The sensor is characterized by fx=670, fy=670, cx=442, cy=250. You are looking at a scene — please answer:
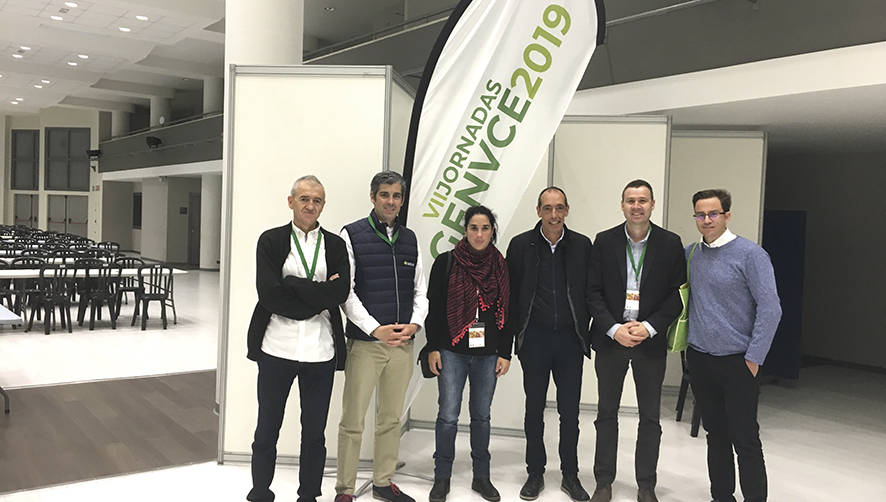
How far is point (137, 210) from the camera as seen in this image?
83.5ft

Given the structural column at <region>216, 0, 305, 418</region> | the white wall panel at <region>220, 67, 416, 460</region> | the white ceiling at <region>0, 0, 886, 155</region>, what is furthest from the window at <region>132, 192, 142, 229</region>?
the white wall panel at <region>220, 67, 416, 460</region>

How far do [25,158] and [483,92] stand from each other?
28.2 meters

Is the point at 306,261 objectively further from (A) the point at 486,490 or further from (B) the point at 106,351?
(B) the point at 106,351

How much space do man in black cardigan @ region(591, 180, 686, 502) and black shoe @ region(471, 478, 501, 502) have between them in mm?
550

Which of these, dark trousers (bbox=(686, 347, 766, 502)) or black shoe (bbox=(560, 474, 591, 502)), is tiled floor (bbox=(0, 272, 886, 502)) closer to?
black shoe (bbox=(560, 474, 591, 502))

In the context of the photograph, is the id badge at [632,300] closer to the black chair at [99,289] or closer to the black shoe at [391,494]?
the black shoe at [391,494]

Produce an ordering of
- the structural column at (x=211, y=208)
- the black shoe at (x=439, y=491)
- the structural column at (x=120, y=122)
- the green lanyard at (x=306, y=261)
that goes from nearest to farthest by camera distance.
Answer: the green lanyard at (x=306, y=261), the black shoe at (x=439, y=491), the structural column at (x=211, y=208), the structural column at (x=120, y=122)

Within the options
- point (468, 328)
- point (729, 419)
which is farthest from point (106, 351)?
point (729, 419)

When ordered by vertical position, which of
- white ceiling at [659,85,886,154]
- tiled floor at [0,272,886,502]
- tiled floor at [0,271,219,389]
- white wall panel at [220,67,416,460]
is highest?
white ceiling at [659,85,886,154]

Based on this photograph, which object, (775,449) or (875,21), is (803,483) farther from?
(875,21)

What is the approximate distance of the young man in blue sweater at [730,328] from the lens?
3283 mm

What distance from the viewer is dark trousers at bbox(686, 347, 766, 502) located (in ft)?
11.0

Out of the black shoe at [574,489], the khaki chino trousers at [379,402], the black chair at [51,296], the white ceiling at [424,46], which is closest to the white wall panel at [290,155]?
the khaki chino trousers at [379,402]

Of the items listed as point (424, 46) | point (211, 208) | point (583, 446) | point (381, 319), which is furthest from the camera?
point (211, 208)
